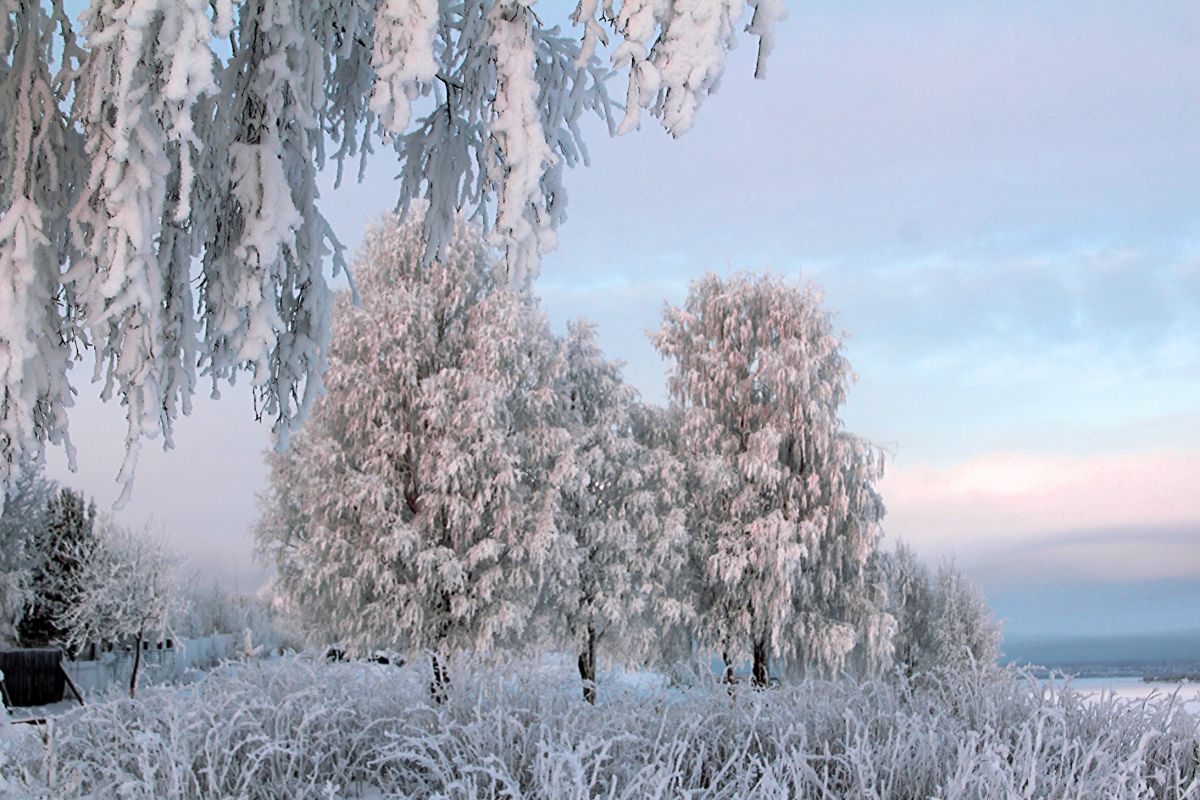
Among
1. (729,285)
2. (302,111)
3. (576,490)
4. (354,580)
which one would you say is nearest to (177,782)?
(302,111)

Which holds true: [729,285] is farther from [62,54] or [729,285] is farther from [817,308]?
[62,54]

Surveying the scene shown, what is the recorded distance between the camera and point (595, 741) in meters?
4.59

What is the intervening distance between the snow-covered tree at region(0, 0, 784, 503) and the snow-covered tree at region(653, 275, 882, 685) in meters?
13.9

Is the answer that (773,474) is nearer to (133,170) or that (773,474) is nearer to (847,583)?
(847,583)

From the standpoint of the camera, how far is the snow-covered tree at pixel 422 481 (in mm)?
14438

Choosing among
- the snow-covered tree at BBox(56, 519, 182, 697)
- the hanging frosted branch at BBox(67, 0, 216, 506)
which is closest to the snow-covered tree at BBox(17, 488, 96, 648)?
the snow-covered tree at BBox(56, 519, 182, 697)

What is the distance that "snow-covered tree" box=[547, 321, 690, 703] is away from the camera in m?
16.6

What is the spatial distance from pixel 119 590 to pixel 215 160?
21984 millimetres

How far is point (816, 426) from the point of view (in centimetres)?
1830

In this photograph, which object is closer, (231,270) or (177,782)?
(231,270)

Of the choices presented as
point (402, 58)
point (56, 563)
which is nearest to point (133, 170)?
point (402, 58)

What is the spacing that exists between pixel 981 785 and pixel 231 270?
3809mm

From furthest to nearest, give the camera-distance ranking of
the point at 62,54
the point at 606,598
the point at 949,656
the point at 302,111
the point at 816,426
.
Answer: the point at 949,656, the point at 816,426, the point at 606,598, the point at 62,54, the point at 302,111

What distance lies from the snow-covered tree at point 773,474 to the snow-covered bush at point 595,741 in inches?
453
